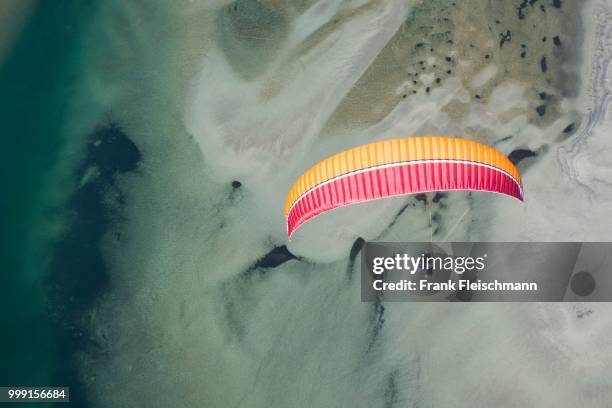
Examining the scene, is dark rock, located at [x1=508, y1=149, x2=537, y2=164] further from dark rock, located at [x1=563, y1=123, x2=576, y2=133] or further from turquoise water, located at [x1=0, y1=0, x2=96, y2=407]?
turquoise water, located at [x1=0, y1=0, x2=96, y2=407]

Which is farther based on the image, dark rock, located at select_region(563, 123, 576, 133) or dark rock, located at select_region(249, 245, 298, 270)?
dark rock, located at select_region(563, 123, 576, 133)

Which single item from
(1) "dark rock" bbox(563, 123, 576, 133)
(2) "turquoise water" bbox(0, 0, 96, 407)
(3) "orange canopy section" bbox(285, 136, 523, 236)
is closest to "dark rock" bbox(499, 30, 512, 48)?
(1) "dark rock" bbox(563, 123, 576, 133)

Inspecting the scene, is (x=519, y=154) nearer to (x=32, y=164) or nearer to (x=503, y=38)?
(x=503, y=38)

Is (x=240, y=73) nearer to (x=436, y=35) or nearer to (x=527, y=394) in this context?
(x=436, y=35)

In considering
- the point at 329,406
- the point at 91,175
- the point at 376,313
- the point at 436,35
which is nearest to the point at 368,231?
the point at 376,313

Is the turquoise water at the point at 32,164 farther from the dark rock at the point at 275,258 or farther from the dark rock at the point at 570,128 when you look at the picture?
the dark rock at the point at 570,128

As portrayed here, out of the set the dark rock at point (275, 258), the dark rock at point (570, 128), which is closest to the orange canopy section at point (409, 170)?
the dark rock at point (275, 258)

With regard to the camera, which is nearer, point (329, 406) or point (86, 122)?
point (329, 406)
